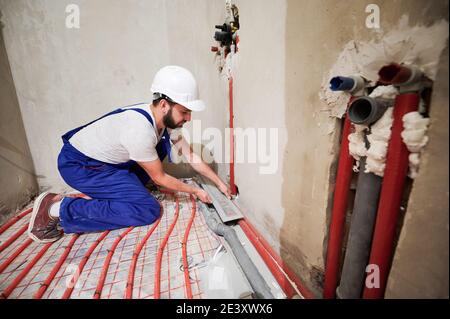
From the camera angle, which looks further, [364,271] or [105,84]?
[105,84]

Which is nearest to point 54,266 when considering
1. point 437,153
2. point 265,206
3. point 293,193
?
point 265,206

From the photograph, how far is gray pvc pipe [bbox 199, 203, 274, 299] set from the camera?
0.89 metres

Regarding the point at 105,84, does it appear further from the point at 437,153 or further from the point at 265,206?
the point at 437,153

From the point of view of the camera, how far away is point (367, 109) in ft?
1.74

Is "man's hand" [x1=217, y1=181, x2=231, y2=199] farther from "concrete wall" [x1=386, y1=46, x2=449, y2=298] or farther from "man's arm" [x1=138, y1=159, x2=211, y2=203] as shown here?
"concrete wall" [x1=386, y1=46, x2=449, y2=298]

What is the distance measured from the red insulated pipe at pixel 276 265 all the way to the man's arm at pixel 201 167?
0.46 meters

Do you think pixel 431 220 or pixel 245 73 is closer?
pixel 431 220

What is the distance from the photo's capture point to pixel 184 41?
2.15 m

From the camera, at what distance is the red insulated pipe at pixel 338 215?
2.05 feet

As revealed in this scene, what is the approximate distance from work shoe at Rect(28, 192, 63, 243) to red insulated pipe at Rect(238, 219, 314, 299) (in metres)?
1.32

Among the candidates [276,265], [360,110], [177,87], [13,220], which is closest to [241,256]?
[276,265]

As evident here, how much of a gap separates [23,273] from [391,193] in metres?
1.70

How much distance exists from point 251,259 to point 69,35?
2.54 m

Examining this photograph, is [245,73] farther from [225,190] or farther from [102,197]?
[102,197]
